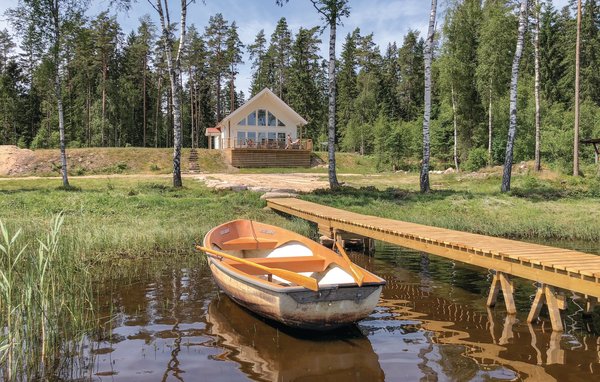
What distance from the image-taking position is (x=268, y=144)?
3838 cm

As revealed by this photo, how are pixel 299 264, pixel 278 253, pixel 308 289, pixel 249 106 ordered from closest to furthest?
1. pixel 308 289
2. pixel 299 264
3. pixel 278 253
4. pixel 249 106

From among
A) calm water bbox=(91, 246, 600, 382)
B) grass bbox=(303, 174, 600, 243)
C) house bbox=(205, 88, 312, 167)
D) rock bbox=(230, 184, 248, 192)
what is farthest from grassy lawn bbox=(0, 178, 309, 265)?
house bbox=(205, 88, 312, 167)

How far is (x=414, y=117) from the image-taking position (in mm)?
61062

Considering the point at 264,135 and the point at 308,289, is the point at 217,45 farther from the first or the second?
the point at 308,289

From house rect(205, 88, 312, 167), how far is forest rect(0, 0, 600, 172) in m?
7.20

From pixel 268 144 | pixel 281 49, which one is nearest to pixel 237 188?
pixel 268 144

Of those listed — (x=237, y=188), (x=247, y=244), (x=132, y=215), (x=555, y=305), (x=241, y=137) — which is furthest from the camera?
(x=241, y=137)

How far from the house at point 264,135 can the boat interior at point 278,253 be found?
2736 centimetres

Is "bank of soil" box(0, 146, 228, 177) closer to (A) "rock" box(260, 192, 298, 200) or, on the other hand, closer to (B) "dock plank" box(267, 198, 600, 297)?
(A) "rock" box(260, 192, 298, 200)

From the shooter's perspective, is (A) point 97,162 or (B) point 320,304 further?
(A) point 97,162

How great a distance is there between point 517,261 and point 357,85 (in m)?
58.5

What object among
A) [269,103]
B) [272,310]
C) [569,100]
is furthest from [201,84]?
[272,310]

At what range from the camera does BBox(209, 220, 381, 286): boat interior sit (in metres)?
6.62

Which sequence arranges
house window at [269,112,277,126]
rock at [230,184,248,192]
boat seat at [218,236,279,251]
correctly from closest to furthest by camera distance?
1. boat seat at [218,236,279,251]
2. rock at [230,184,248,192]
3. house window at [269,112,277,126]
